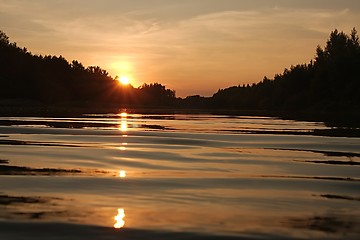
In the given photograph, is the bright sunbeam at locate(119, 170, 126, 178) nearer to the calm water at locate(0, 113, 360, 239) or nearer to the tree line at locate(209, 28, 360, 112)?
the calm water at locate(0, 113, 360, 239)

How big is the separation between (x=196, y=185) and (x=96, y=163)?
327 cm

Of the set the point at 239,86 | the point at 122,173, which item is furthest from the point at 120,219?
the point at 239,86

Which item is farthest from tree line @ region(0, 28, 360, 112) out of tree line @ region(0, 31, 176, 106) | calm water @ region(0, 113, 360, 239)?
calm water @ region(0, 113, 360, 239)

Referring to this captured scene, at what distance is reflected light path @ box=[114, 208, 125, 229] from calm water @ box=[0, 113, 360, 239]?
0.03ft

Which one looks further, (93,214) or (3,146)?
(3,146)

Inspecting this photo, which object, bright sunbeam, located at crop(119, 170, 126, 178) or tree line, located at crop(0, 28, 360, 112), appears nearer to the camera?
bright sunbeam, located at crop(119, 170, 126, 178)

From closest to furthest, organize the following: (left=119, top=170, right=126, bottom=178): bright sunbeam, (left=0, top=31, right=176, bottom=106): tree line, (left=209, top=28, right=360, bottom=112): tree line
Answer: (left=119, top=170, right=126, bottom=178): bright sunbeam
(left=209, top=28, right=360, bottom=112): tree line
(left=0, top=31, right=176, bottom=106): tree line

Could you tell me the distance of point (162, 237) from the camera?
5227 millimetres

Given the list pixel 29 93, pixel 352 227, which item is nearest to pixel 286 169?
pixel 352 227

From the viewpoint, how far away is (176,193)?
7.63 metres

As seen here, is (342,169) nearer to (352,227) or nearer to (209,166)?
(209,166)

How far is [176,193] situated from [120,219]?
5.96 feet

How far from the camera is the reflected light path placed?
5.63m

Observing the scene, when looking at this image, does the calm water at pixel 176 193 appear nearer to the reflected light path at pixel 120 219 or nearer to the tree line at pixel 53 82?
the reflected light path at pixel 120 219
